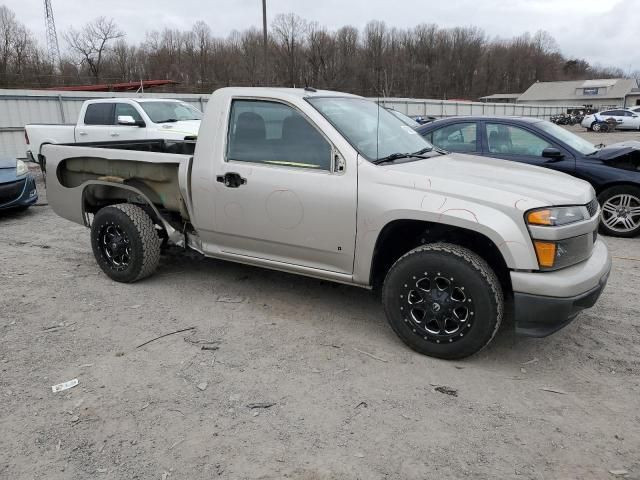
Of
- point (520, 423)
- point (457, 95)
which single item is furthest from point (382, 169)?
point (457, 95)

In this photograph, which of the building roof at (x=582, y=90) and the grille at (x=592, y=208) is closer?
the grille at (x=592, y=208)

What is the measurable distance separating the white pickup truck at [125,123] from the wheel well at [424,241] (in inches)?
286

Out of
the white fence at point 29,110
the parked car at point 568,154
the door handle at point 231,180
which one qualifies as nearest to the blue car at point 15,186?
the door handle at point 231,180

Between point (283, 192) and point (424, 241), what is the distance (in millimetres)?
1117

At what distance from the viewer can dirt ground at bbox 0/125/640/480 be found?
250 cm

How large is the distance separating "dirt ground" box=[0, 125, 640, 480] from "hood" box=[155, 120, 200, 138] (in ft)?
20.4

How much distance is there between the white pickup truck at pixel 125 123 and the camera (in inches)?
412

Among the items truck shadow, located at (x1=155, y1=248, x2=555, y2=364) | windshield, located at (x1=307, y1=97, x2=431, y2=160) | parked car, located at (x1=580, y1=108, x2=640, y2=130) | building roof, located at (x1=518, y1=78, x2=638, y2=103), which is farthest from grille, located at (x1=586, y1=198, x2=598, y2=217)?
building roof, located at (x1=518, y1=78, x2=638, y2=103)

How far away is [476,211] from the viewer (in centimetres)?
317

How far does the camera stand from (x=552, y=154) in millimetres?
6559

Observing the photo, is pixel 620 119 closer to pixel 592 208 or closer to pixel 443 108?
pixel 443 108

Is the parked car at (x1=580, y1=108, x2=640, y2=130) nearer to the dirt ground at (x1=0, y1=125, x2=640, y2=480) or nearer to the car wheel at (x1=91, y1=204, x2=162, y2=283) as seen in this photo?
the dirt ground at (x1=0, y1=125, x2=640, y2=480)

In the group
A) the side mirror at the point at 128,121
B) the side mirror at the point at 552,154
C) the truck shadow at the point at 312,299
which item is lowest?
the truck shadow at the point at 312,299

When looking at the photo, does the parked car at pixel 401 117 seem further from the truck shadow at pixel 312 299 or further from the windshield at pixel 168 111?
the windshield at pixel 168 111
